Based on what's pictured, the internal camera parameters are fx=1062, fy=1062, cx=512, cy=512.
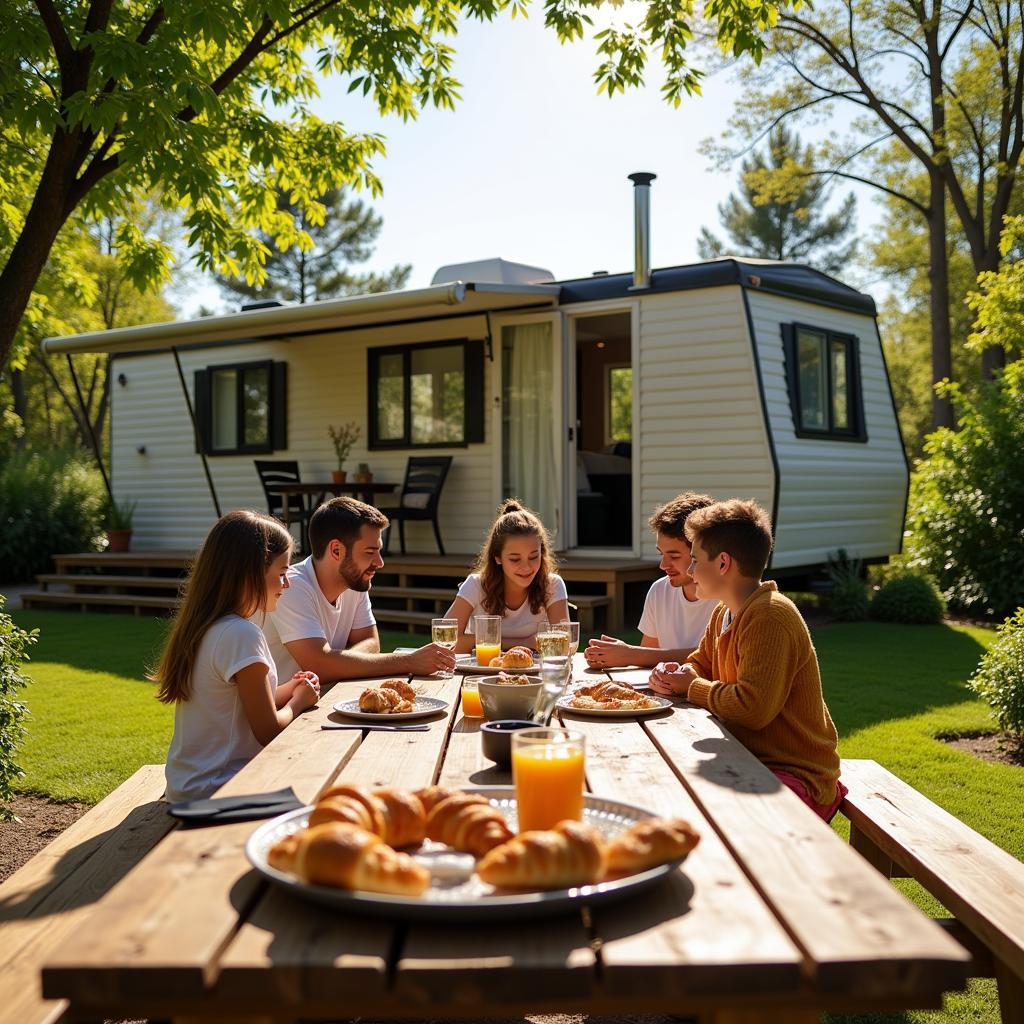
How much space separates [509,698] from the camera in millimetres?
2262

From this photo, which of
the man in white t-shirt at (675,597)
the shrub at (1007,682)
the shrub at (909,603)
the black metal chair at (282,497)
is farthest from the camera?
the black metal chair at (282,497)

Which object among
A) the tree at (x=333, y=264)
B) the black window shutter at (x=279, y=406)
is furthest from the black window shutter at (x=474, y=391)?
the tree at (x=333, y=264)

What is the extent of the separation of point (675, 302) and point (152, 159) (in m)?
5.50

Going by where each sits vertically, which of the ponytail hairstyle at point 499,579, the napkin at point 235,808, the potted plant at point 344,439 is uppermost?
the potted plant at point 344,439

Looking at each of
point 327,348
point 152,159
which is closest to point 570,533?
point 327,348

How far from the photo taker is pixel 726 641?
2.74m

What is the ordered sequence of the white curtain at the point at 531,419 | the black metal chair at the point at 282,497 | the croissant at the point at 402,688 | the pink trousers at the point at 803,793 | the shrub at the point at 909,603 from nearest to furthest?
the pink trousers at the point at 803,793
the croissant at the point at 402,688
the shrub at the point at 909,603
the white curtain at the point at 531,419
the black metal chair at the point at 282,497

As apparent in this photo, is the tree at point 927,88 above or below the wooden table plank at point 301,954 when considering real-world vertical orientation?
above

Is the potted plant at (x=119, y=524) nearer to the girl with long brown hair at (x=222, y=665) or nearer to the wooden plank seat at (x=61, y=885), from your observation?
the wooden plank seat at (x=61, y=885)

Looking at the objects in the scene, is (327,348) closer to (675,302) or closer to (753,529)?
(675,302)

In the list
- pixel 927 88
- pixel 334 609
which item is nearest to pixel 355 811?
pixel 334 609

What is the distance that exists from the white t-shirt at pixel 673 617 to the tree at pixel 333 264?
26745mm

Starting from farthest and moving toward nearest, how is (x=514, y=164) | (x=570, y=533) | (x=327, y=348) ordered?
(x=514, y=164) < (x=327, y=348) < (x=570, y=533)

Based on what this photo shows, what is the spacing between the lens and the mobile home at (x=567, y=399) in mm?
9086
